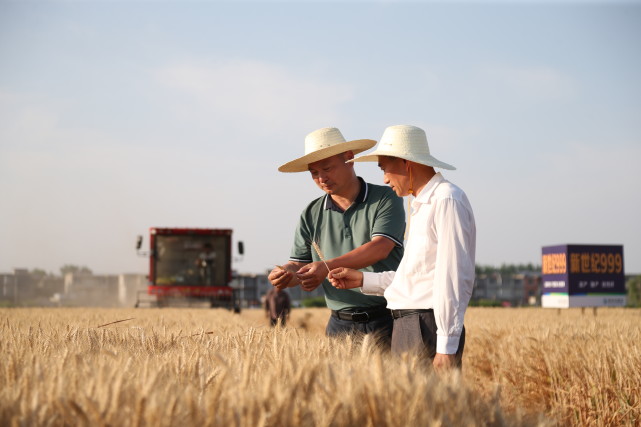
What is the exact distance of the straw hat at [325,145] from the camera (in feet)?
16.7

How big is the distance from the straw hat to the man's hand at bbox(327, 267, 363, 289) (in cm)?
98

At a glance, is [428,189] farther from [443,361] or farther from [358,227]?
[358,227]

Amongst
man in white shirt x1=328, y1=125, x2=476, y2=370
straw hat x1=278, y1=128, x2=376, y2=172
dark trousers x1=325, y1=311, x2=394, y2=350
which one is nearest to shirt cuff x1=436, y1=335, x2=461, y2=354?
man in white shirt x1=328, y1=125, x2=476, y2=370

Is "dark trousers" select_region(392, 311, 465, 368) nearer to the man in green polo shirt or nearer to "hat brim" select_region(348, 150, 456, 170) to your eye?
"hat brim" select_region(348, 150, 456, 170)

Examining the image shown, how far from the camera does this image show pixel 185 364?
298 cm

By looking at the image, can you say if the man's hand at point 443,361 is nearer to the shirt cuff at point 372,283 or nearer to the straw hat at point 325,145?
the shirt cuff at point 372,283

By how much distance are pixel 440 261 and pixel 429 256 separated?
184mm

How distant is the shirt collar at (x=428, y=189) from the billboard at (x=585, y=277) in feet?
55.1

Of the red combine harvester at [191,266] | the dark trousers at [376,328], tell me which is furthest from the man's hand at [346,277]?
the red combine harvester at [191,266]

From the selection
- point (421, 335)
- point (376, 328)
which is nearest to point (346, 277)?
point (376, 328)

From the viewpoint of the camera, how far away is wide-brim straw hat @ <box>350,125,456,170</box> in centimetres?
388

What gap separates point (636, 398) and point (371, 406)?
15.5ft

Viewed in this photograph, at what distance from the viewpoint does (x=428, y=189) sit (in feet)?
12.4

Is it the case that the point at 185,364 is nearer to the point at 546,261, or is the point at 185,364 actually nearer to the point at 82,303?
the point at 546,261
